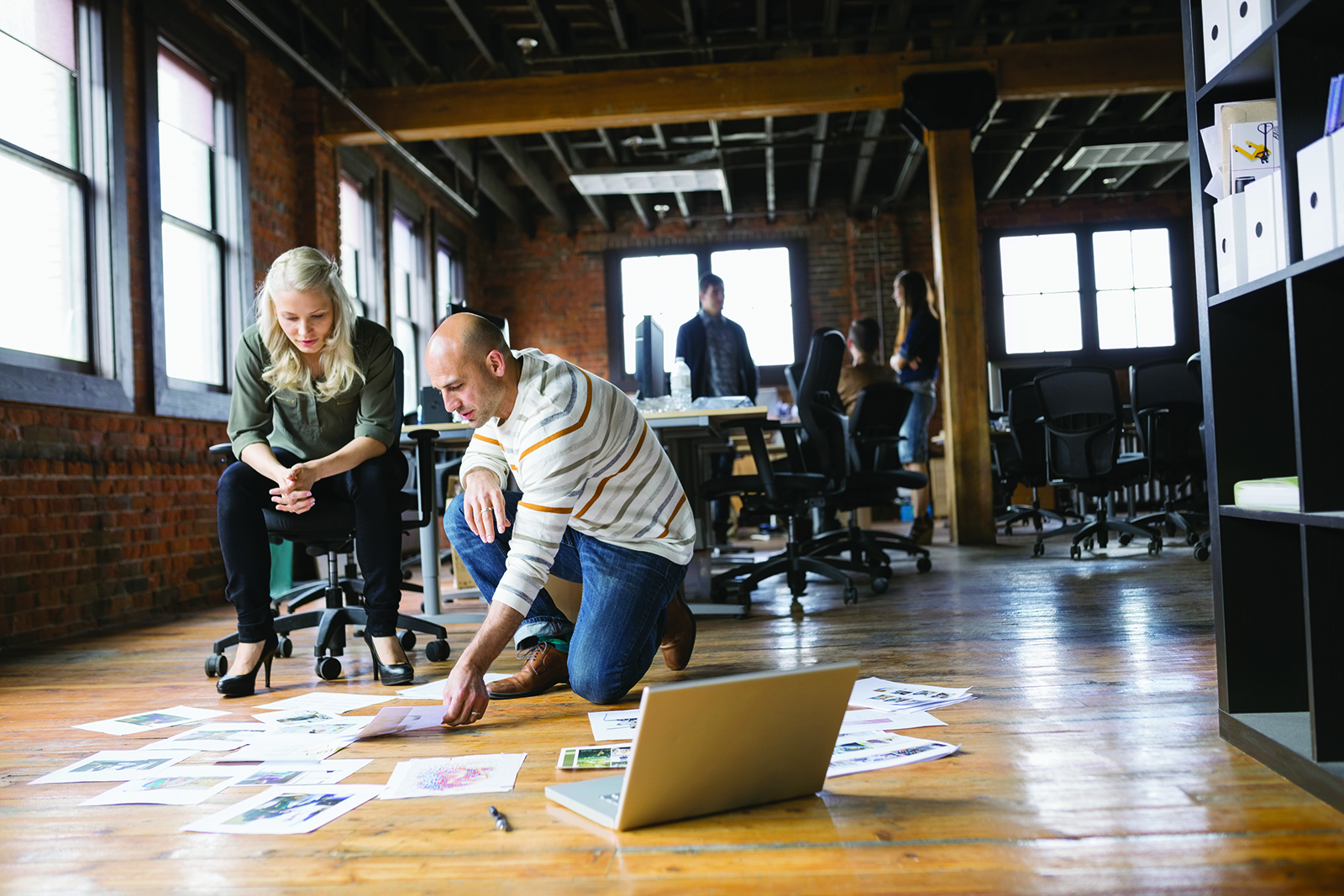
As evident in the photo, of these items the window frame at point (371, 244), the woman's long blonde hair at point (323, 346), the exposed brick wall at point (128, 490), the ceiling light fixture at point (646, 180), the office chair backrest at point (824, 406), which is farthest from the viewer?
the ceiling light fixture at point (646, 180)

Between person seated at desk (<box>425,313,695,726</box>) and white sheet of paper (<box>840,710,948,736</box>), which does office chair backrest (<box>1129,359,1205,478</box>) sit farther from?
white sheet of paper (<box>840,710,948,736</box>)

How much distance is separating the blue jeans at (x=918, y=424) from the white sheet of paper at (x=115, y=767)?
4.79 metres

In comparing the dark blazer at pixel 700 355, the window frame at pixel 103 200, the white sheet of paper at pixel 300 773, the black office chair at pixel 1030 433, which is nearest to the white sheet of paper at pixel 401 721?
the white sheet of paper at pixel 300 773

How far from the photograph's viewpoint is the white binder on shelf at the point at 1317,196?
1.38 meters

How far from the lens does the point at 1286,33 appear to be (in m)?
1.49

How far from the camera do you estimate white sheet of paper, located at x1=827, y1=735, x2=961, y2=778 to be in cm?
168

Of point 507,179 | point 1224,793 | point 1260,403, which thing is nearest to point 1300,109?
point 1260,403

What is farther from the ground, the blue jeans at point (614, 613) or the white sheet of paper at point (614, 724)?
the blue jeans at point (614, 613)

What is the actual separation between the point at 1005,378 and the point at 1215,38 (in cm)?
630

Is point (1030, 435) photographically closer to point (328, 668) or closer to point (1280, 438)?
point (1280, 438)

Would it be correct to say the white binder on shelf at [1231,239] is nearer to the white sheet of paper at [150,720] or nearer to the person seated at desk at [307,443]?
the person seated at desk at [307,443]

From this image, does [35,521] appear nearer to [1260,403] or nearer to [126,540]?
[126,540]

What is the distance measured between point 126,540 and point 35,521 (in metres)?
0.59

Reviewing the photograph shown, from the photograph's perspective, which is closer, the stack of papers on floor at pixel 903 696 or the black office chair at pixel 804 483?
the stack of papers on floor at pixel 903 696
